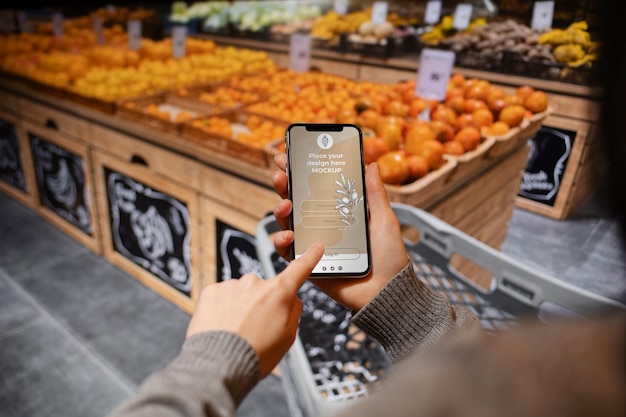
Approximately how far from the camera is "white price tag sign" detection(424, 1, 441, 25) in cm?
441

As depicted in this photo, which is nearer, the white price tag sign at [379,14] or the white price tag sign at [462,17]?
the white price tag sign at [462,17]

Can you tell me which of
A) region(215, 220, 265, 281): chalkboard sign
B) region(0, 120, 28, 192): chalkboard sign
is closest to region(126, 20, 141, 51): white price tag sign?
region(0, 120, 28, 192): chalkboard sign

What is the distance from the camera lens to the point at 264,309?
0.63 m

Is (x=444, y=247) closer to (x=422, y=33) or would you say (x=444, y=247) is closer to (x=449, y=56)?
(x=449, y=56)

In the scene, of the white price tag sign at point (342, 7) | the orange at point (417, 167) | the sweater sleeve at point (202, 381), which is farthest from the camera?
the white price tag sign at point (342, 7)

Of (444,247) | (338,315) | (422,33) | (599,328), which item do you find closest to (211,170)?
(338,315)

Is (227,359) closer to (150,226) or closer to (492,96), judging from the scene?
(150,226)

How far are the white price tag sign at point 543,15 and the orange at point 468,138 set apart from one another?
2.14 metres

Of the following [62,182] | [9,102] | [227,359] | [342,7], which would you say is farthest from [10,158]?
[227,359]

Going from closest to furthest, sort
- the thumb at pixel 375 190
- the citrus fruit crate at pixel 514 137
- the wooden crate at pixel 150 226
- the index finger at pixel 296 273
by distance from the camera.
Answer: the index finger at pixel 296 273 → the thumb at pixel 375 190 → the citrus fruit crate at pixel 514 137 → the wooden crate at pixel 150 226

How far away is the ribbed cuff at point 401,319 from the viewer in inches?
34.4

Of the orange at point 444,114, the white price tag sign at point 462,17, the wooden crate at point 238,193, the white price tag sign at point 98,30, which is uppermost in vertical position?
the white price tag sign at point 462,17

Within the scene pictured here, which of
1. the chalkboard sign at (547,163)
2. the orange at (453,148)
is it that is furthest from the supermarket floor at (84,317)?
the orange at (453,148)

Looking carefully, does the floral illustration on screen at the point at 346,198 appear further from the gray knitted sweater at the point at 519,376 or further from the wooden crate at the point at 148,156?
the wooden crate at the point at 148,156
